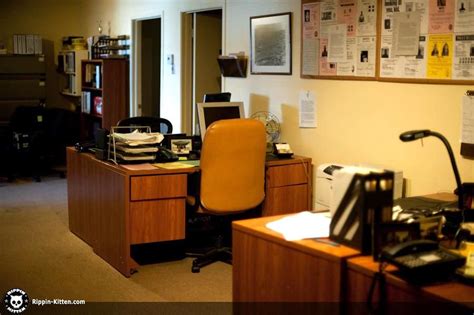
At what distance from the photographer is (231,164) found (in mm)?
4191

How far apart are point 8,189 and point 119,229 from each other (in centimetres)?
348

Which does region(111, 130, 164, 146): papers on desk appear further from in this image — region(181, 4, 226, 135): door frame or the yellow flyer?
region(181, 4, 226, 135): door frame

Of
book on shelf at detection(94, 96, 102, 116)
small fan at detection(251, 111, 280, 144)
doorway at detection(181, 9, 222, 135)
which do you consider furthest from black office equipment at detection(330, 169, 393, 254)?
book on shelf at detection(94, 96, 102, 116)

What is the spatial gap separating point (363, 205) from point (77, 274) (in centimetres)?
264

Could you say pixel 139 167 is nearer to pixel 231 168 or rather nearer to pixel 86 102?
pixel 231 168

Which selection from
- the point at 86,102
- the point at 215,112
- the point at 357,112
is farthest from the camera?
the point at 86,102

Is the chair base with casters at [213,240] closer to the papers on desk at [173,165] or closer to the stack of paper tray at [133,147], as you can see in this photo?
Result: the papers on desk at [173,165]

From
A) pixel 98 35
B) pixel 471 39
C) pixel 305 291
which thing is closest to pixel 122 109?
pixel 98 35

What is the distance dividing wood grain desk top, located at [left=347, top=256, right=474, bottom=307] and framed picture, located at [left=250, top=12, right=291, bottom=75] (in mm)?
3043

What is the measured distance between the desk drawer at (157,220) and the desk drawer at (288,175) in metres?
0.75

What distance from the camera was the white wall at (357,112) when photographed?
3834 millimetres

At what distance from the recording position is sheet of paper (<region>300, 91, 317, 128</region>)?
4.88 m

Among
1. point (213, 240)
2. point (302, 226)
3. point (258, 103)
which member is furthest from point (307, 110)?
point (302, 226)

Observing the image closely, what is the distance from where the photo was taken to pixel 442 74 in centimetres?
379
